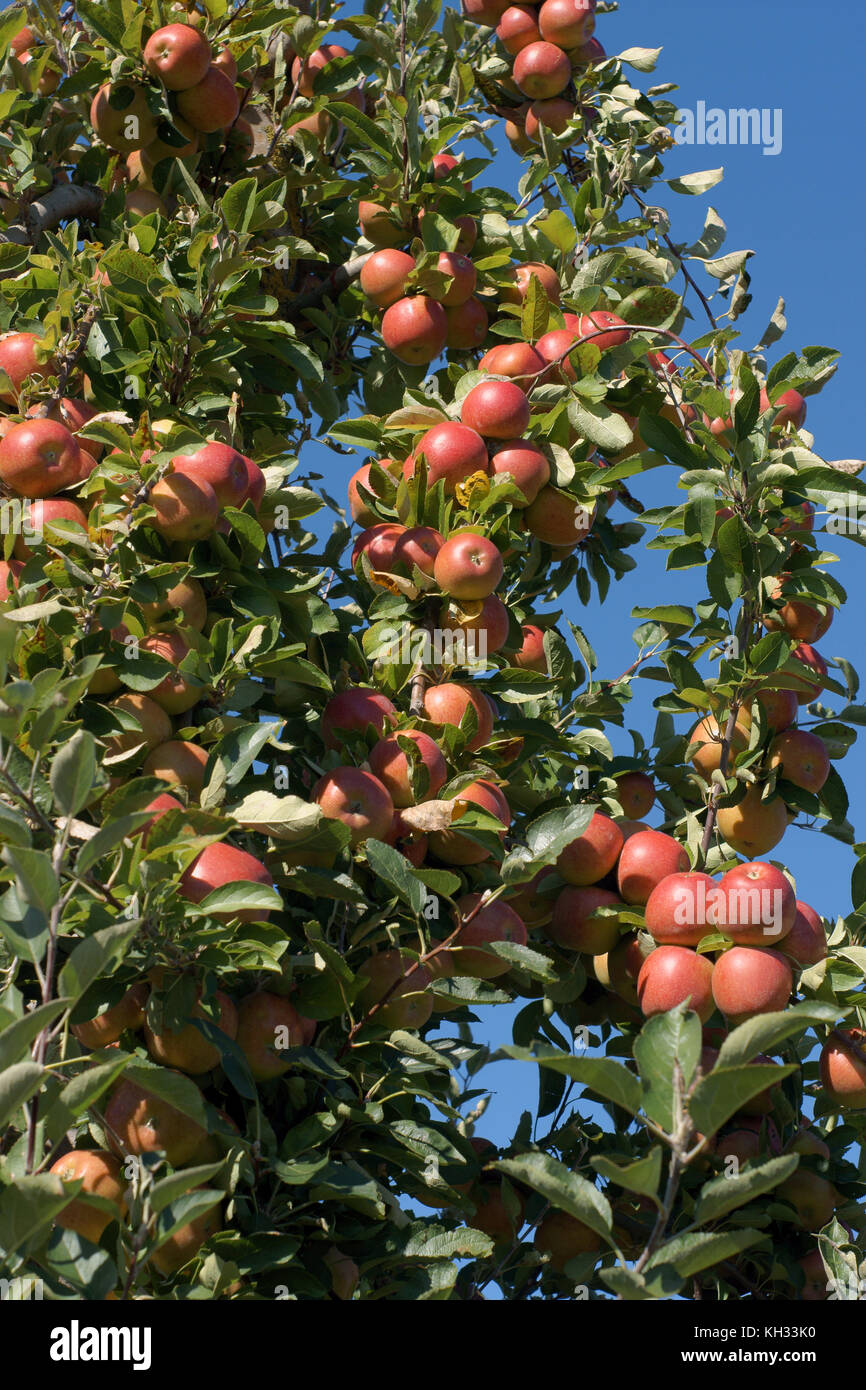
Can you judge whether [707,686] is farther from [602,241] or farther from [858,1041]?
[602,241]

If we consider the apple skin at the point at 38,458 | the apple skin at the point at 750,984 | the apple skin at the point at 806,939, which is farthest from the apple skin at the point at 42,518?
the apple skin at the point at 806,939

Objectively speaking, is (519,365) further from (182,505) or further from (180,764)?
(180,764)

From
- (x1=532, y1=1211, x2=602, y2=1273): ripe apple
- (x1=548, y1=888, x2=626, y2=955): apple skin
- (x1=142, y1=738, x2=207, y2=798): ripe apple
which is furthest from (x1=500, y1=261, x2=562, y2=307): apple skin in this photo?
(x1=532, y1=1211, x2=602, y2=1273): ripe apple

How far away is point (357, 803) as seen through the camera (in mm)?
2432

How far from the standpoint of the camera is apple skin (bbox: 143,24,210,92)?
127 inches

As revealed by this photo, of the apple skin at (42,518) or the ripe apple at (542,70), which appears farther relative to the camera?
the ripe apple at (542,70)

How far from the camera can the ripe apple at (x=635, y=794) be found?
318 cm

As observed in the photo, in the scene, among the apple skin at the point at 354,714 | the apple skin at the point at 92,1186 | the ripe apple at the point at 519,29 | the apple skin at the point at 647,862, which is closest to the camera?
the apple skin at the point at 92,1186

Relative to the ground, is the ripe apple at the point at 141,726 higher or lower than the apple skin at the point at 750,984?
higher

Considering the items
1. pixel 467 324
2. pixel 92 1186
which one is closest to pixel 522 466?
pixel 467 324

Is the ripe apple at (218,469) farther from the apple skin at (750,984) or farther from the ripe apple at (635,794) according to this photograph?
the apple skin at (750,984)

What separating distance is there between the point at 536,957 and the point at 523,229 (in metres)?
2.07

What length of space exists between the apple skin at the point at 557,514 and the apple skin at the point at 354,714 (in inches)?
26.1
